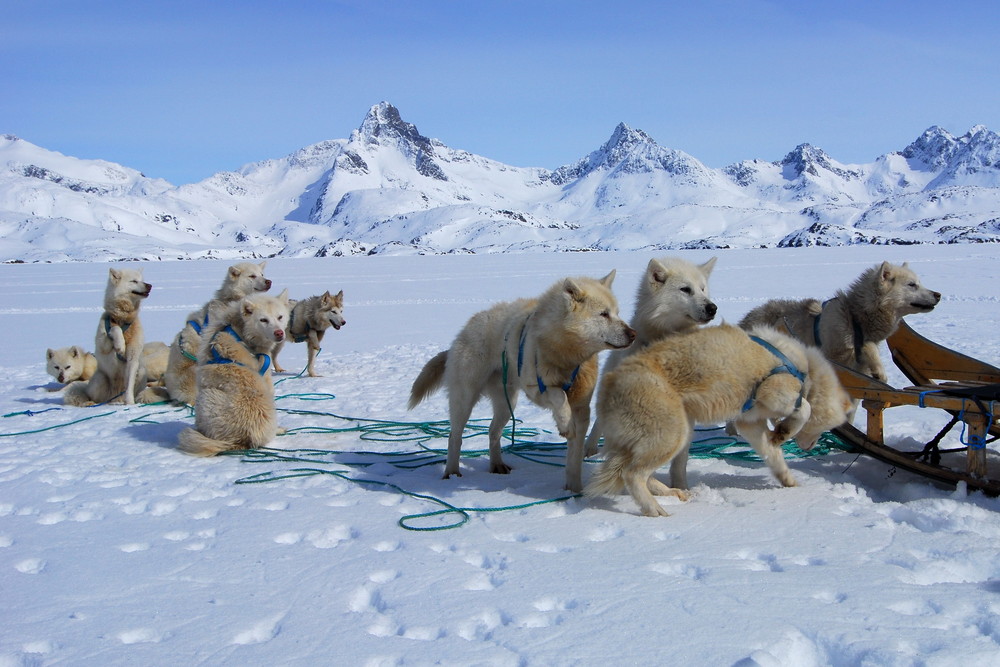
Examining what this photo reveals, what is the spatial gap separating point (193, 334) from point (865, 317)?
689 cm

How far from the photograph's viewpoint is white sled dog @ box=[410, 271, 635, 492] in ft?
14.8

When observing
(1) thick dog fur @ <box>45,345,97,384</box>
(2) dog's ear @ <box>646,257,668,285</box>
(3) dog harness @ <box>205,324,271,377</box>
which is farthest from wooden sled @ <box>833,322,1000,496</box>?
(1) thick dog fur @ <box>45,345,97,384</box>

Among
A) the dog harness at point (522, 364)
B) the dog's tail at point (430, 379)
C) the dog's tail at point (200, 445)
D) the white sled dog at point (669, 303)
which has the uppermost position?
the white sled dog at point (669, 303)

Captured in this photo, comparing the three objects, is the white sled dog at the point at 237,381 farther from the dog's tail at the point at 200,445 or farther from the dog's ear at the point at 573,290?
the dog's ear at the point at 573,290

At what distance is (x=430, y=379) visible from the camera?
18.6 feet

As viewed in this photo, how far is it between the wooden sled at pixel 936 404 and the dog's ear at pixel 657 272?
144 cm

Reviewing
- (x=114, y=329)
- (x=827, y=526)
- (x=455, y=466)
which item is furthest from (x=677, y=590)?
(x=114, y=329)

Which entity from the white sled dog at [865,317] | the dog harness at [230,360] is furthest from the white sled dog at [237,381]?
the white sled dog at [865,317]

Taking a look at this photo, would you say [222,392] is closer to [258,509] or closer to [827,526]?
[258,509]

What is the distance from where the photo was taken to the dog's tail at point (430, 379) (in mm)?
5648

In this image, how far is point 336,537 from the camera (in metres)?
4.03

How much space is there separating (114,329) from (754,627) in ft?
25.8

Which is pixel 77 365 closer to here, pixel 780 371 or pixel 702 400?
pixel 702 400

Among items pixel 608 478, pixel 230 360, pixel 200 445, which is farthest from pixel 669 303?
pixel 200 445
